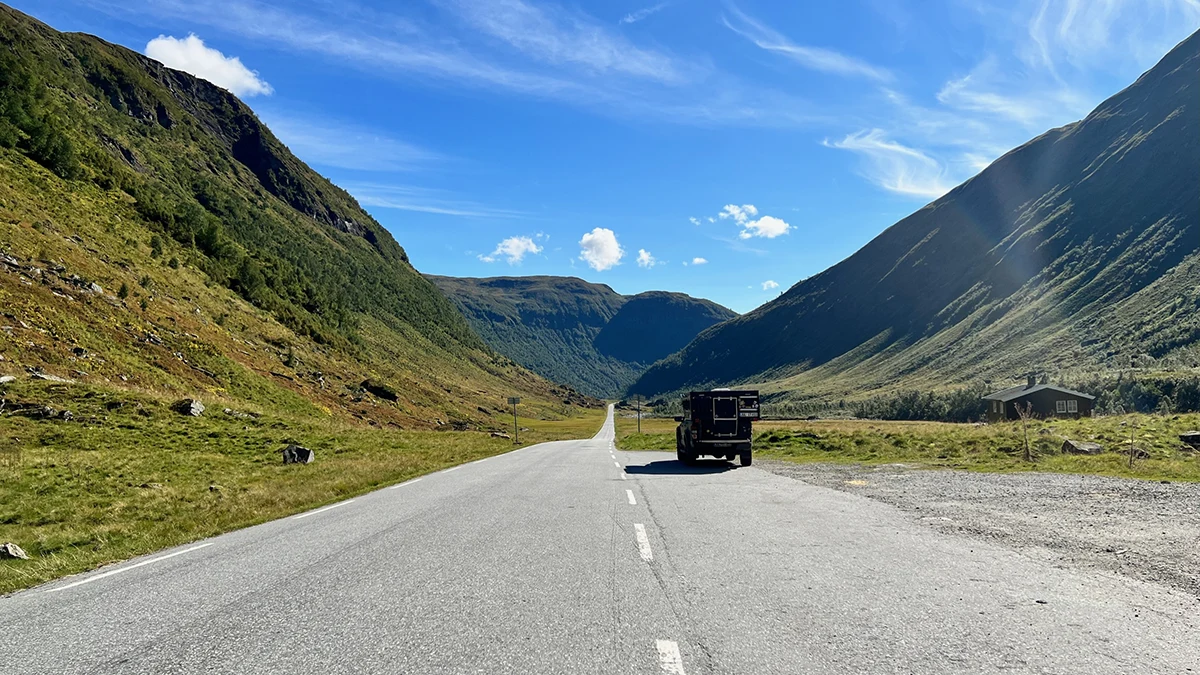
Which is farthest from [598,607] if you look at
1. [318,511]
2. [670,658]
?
[318,511]

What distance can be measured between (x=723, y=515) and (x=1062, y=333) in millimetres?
147360

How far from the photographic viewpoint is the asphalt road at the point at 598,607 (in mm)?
4711

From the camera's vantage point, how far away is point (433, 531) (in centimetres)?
1003

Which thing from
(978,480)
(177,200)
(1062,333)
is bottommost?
(978,480)

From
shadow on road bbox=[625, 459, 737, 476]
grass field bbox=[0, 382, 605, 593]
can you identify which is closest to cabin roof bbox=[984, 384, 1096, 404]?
shadow on road bbox=[625, 459, 737, 476]

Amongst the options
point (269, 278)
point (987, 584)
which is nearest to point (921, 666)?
point (987, 584)

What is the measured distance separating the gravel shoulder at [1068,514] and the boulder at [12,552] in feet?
45.2

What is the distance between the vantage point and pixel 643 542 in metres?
8.97

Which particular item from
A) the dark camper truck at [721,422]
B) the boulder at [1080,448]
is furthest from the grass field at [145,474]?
the boulder at [1080,448]

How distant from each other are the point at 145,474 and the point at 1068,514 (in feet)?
71.6

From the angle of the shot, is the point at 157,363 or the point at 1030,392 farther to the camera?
the point at 1030,392

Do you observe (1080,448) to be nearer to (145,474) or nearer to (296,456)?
(296,456)

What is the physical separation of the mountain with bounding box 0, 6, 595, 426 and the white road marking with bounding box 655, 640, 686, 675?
3106cm

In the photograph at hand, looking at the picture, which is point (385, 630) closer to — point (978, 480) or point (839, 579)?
point (839, 579)
